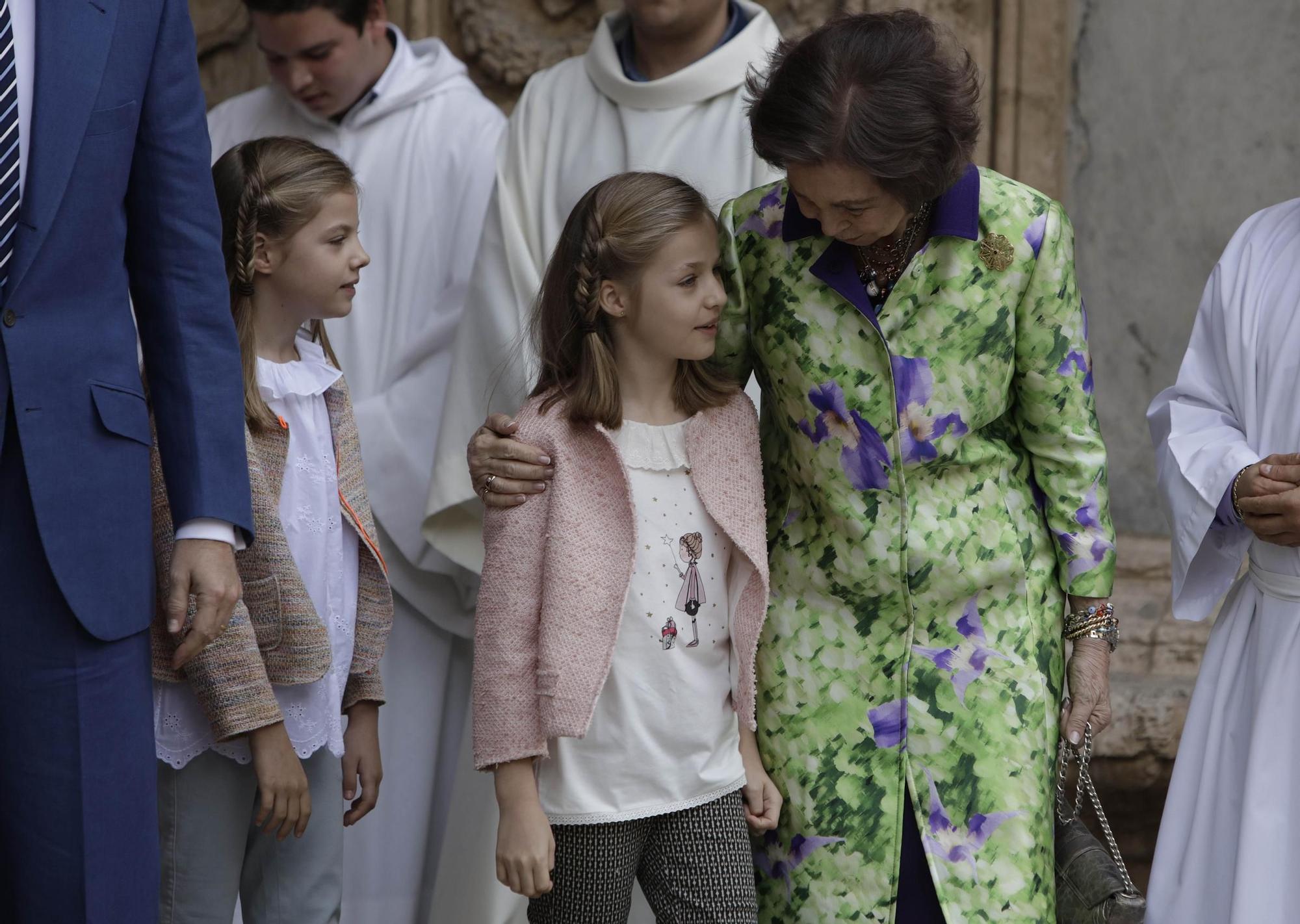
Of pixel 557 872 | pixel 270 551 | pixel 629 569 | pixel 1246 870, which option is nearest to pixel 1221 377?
pixel 1246 870

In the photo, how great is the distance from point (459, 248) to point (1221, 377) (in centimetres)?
169

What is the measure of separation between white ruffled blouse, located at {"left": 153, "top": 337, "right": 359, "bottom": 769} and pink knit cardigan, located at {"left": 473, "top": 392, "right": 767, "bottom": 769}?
309mm

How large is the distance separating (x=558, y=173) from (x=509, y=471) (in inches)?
48.5

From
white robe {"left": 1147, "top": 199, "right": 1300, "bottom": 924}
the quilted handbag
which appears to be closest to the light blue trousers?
the quilted handbag

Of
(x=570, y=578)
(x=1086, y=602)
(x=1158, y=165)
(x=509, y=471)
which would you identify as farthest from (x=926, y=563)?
(x=1158, y=165)

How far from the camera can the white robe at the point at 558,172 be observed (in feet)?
11.4

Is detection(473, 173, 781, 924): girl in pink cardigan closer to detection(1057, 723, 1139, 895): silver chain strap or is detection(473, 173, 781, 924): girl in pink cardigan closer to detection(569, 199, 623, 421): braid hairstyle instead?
detection(569, 199, 623, 421): braid hairstyle

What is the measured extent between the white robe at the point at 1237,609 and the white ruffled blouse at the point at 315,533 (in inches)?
54.8

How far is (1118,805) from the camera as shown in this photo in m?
4.58

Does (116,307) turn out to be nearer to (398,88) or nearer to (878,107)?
(878,107)

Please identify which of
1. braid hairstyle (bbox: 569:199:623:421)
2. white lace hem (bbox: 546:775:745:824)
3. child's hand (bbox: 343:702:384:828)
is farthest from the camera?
child's hand (bbox: 343:702:384:828)

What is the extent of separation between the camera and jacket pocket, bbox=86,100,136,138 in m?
2.16

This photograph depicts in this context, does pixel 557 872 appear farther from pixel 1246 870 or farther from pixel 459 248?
pixel 459 248

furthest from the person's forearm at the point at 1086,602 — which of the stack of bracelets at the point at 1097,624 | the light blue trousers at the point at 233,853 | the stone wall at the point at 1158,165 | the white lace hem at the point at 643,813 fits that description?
the stone wall at the point at 1158,165
